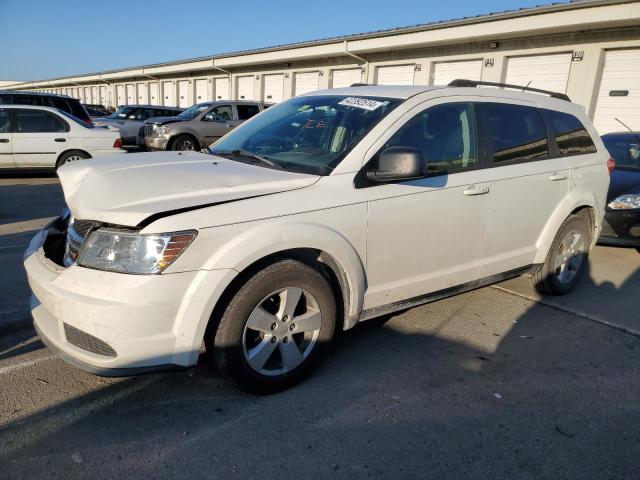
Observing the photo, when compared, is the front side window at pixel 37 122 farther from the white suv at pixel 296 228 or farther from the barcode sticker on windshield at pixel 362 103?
the barcode sticker on windshield at pixel 362 103

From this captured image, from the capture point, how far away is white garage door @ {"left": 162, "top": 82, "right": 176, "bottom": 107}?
3479 cm

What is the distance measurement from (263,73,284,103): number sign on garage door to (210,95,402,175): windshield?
20.5 m

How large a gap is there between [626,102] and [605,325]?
10.3 metres

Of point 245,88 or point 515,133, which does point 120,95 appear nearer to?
point 245,88

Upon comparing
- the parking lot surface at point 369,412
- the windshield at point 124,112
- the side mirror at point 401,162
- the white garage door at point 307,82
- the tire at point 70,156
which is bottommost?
the parking lot surface at point 369,412

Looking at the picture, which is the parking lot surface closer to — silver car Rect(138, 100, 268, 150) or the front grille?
the front grille

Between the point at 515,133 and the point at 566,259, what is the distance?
57.6 inches

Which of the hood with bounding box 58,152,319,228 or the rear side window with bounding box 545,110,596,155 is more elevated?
the rear side window with bounding box 545,110,596,155

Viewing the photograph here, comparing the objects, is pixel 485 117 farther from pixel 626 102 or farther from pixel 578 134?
pixel 626 102

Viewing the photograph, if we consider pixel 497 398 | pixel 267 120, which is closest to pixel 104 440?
pixel 497 398

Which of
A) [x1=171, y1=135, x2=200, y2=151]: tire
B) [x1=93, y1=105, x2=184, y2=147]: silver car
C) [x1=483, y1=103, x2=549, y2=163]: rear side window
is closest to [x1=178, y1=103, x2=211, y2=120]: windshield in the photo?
[x1=171, y1=135, x2=200, y2=151]: tire

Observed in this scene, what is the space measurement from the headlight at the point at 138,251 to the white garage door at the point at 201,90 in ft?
96.4

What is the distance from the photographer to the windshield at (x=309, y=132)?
313 centimetres

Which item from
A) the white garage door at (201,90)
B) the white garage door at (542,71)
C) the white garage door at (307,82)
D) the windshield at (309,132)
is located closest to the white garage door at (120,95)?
the white garage door at (201,90)
